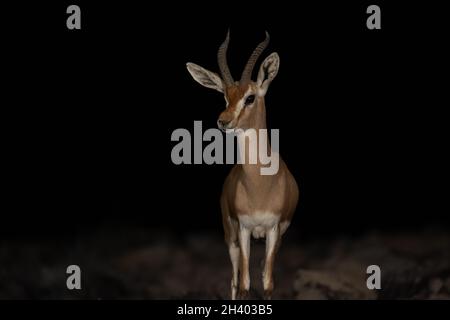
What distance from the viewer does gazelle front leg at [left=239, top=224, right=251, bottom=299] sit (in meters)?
11.9

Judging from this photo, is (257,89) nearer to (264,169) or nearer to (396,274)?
(264,169)

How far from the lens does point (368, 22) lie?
13211mm

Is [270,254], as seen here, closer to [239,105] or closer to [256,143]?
[256,143]

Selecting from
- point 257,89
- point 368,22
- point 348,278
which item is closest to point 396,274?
point 348,278

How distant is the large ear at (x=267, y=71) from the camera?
11.6 m

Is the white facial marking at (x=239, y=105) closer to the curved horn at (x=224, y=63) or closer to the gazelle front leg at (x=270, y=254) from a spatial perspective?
the curved horn at (x=224, y=63)

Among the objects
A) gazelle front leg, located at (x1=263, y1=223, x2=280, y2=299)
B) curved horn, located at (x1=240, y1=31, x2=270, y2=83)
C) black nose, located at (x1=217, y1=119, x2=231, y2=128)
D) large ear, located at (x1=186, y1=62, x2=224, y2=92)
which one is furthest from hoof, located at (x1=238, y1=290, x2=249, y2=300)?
curved horn, located at (x1=240, y1=31, x2=270, y2=83)

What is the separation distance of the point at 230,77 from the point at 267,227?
200 cm

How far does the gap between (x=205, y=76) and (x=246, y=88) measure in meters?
0.83

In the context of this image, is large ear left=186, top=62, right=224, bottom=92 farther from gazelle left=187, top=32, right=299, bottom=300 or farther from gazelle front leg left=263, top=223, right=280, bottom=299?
gazelle front leg left=263, top=223, right=280, bottom=299

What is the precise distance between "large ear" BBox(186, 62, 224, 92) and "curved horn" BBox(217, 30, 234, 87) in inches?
9.7

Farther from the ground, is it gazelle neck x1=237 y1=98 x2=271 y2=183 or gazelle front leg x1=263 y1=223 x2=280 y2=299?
gazelle neck x1=237 y1=98 x2=271 y2=183

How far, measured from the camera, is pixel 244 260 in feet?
39.4

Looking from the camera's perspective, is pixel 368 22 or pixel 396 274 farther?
pixel 396 274
